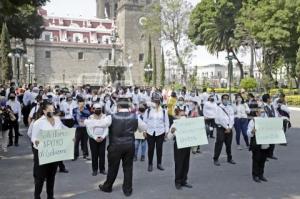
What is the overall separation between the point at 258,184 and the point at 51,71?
A: 247ft

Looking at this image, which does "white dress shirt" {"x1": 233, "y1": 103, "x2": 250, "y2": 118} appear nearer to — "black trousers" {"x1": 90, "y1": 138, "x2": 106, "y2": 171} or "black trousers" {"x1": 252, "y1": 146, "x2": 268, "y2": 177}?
"black trousers" {"x1": 252, "y1": 146, "x2": 268, "y2": 177}

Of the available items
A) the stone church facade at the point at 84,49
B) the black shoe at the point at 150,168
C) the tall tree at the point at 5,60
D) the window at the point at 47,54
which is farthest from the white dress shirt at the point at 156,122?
the window at the point at 47,54

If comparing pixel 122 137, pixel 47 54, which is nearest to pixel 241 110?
pixel 122 137

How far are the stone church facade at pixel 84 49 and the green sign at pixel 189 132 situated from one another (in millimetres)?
69229

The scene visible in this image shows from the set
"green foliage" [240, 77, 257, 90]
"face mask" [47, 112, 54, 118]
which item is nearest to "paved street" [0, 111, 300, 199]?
"face mask" [47, 112, 54, 118]

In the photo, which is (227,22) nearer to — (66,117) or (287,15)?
(287,15)

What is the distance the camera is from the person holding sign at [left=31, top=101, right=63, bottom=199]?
7.25 meters

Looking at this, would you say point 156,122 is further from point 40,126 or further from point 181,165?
point 40,126

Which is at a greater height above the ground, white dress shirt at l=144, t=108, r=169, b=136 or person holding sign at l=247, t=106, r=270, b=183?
white dress shirt at l=144, t=108, r=169, b=136

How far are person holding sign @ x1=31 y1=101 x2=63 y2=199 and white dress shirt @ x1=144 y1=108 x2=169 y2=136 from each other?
3.20 m

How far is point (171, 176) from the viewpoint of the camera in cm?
980

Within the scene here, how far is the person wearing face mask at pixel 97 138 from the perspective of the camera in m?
9.30

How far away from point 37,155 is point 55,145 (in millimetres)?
394

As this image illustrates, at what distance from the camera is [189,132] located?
898 cm
